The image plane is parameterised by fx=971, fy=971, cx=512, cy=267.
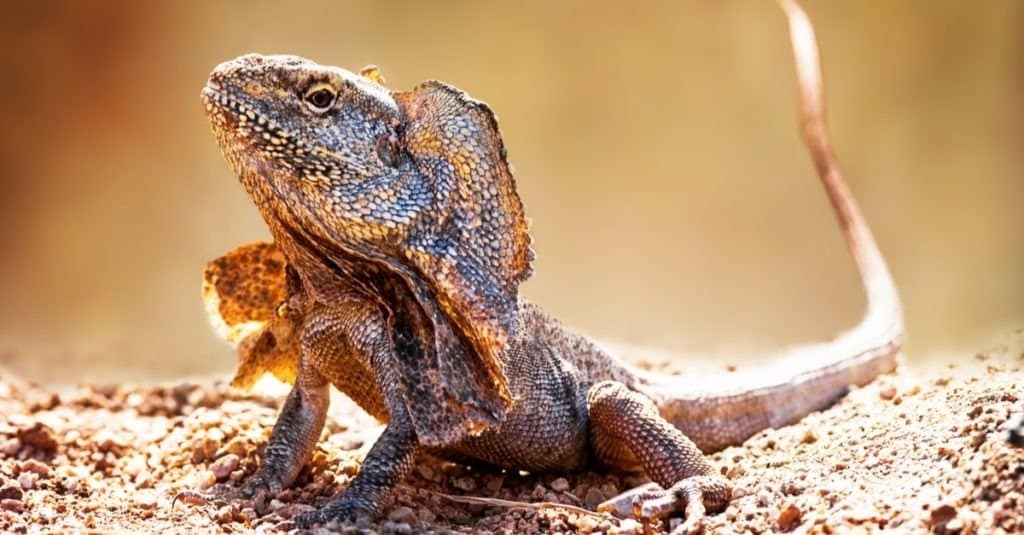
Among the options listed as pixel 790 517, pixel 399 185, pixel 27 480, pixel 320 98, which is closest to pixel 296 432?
pixel 27 480

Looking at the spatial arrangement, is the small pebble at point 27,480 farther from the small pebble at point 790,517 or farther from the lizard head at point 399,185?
the small pebble at point 790,517

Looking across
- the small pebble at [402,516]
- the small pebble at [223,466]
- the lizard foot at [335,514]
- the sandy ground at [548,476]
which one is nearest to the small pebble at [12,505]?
the sandy ground at [548,476]

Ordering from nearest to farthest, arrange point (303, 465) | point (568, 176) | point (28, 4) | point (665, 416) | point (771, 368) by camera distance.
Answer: point (303, 465) < point (665, 416) < point (771, 368) < point (28, 4) < point (568, 176)

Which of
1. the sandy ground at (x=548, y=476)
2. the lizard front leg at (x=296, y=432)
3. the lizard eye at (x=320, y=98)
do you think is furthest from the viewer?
the lizard front leg at (x=296, y=432)

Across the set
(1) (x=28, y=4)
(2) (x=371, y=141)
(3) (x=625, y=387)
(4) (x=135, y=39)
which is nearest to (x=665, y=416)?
(3) (x=625, y=387)

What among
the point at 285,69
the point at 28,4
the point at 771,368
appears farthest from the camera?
the point at 28,4

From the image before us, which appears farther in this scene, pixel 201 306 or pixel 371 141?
pixel 201 306

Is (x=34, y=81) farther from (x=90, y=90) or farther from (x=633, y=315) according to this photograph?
(x=633, y=315)
